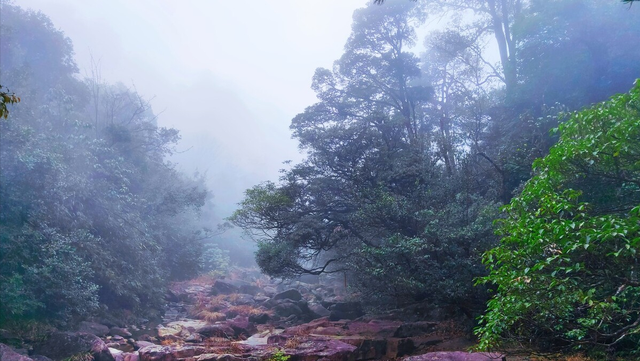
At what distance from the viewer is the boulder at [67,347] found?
36.5 ft

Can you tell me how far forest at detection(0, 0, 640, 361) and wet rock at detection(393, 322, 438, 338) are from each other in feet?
0.58

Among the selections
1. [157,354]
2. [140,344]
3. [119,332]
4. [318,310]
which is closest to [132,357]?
[157,354]

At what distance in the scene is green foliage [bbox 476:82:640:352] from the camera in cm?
369

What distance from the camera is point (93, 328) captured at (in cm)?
1451

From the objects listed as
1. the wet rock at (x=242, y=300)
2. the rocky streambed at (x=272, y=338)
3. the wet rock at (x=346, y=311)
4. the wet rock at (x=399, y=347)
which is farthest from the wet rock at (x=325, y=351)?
the wet rock at (x=242, y=300)

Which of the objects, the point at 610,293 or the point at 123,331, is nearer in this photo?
the point at 610,293

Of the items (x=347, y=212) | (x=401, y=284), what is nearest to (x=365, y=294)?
(x=401, y=284)

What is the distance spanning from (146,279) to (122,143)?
29.7 ft

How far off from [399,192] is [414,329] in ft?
16.0

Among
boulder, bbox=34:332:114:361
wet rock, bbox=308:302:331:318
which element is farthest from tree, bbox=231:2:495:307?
boulder, bbox=34:332:114:361

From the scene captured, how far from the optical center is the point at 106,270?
665 inches

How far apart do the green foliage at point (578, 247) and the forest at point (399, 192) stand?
30 mm

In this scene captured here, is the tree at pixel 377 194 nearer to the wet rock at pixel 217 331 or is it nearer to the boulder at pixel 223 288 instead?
the wet rock at pixel 217 331

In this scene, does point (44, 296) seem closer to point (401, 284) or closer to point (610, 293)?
point (401, 284)
